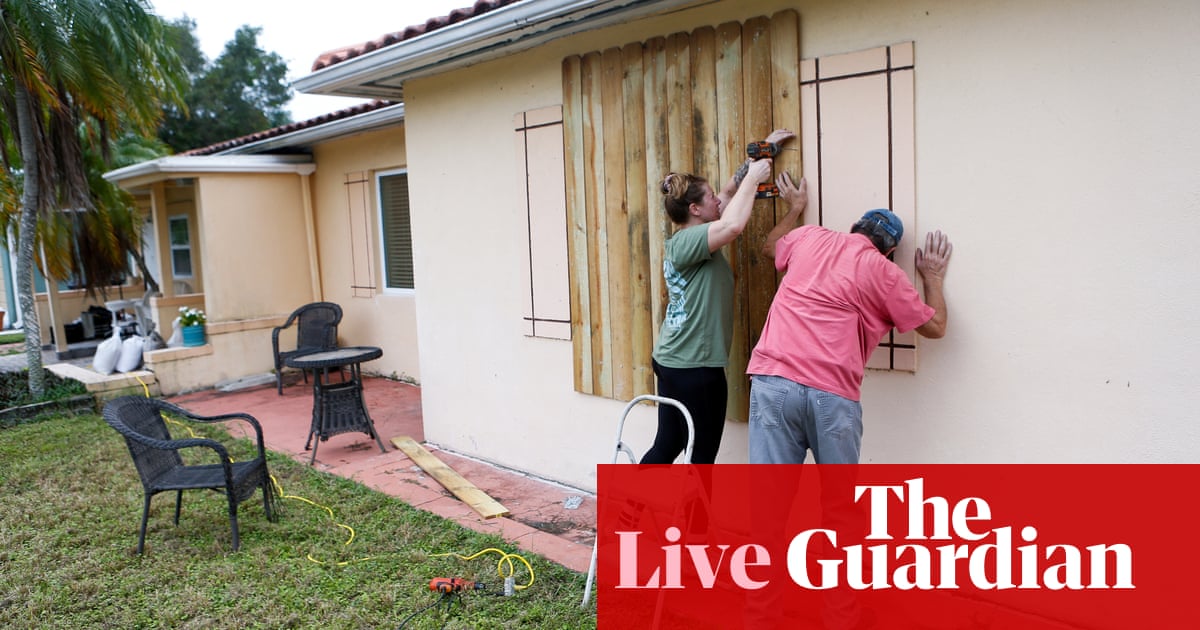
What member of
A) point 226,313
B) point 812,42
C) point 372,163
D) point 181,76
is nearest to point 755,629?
point 812,42

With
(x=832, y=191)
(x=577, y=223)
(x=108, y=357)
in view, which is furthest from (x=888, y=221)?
(x=108, y=357)

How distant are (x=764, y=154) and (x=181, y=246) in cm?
1172

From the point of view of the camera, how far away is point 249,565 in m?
4.27

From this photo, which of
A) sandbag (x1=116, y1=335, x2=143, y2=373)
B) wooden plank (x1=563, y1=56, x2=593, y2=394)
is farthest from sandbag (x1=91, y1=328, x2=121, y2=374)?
wooden plank (x1=563, y1=56, x2=593, y2=394)

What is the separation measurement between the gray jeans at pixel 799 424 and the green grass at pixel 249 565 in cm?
107

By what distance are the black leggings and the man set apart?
45 cm

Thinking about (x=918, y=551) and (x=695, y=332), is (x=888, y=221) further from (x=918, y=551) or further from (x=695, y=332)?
(x=918, y=551)

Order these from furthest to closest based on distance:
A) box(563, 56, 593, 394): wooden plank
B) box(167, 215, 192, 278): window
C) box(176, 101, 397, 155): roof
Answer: box(167, 215, 192, 278): window < box(176, 101, 397, 155): roof < box(563, 56, 593, 394): wooden plank

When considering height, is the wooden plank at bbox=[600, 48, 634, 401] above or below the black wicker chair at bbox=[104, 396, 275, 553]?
above

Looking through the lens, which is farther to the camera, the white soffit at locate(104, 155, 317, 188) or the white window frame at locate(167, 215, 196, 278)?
the white window frame at locate(167, 215, 196, 278)

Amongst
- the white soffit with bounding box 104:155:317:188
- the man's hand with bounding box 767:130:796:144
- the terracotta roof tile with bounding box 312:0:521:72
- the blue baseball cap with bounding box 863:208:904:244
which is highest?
the terracotta roof tile with bounding box 312:0:521:72

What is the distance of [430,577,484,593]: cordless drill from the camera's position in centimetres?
374

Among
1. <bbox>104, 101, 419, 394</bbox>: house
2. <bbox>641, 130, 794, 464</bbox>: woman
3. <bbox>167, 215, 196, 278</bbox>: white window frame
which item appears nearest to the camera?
<bbox>641, 130, 794, 464</bbox>: woman

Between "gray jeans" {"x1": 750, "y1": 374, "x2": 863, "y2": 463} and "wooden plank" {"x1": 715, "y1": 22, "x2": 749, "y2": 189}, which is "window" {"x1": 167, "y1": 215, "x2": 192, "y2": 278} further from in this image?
"gray jeans" {"x1": 750, "y1": 374, "x2": 863, "y2": 463}
